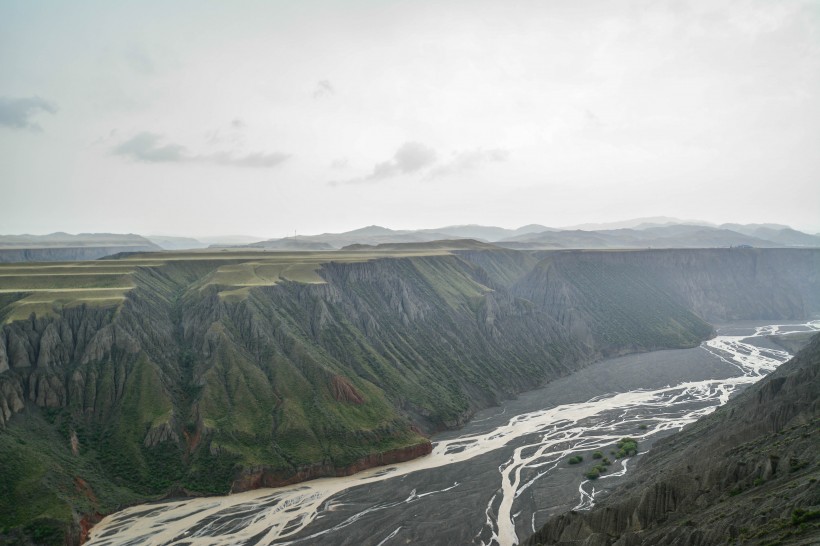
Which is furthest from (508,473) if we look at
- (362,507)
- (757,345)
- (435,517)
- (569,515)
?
(757,345)

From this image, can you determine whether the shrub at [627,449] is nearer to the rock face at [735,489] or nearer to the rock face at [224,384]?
the rock face at [735,489]

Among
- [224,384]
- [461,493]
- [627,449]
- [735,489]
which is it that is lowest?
[461,493]

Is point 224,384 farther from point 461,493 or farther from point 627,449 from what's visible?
point 627,449

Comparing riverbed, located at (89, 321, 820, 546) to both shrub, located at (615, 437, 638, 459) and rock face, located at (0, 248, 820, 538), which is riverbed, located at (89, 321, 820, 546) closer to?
shrub, located at (615, 437, 638, 459)

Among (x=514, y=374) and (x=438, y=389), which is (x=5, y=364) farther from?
(x=514, y=374)

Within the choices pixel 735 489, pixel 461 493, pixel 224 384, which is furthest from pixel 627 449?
pixel 224 384

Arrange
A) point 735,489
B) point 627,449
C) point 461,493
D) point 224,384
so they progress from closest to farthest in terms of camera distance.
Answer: point 735,489 → point 461,493 → point 627,449 → point 224,384
